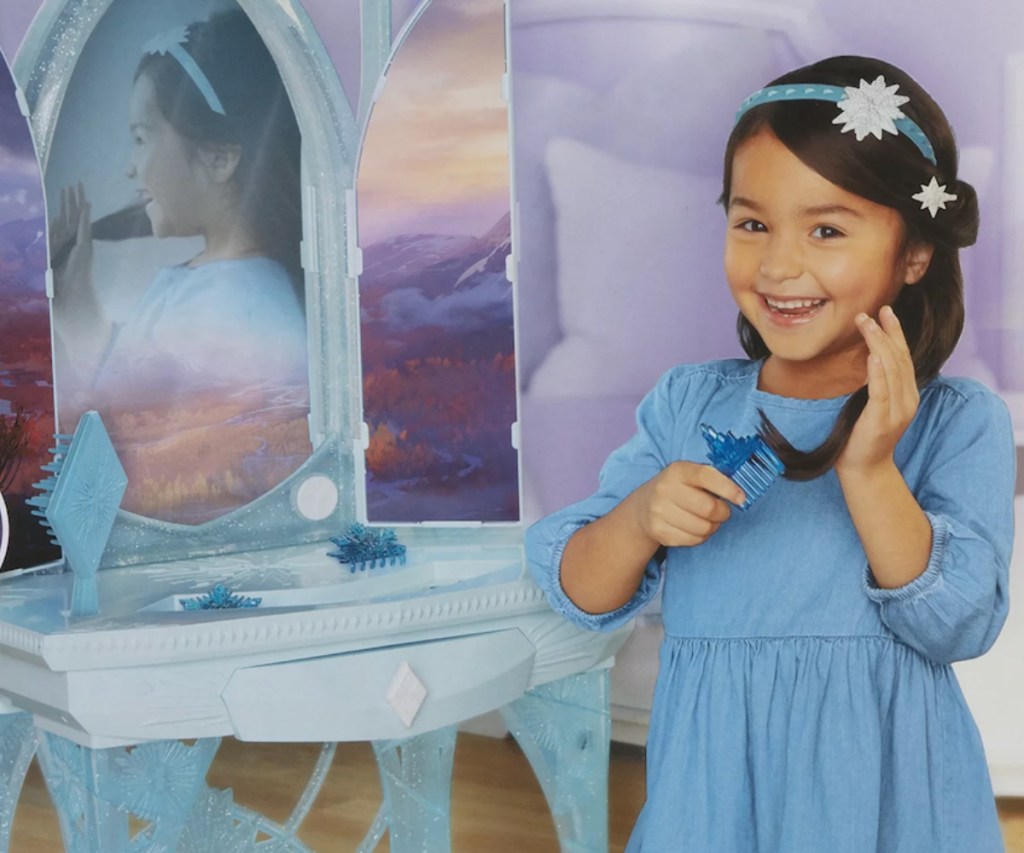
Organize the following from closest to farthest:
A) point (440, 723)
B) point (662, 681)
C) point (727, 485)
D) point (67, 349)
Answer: point (727, 485), point (662, 681), point (440, 723), point (67, 349)

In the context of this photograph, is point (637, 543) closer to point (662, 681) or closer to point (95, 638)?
point (662, 681)

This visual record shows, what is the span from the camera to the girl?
0.82m

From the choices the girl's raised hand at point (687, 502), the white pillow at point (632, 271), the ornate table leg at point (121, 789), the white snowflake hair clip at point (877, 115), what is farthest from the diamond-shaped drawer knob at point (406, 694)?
Answer: the white pillow at point (632, 271)

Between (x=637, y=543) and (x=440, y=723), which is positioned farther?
(x=440, y=723)

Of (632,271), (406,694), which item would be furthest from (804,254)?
(632,271)

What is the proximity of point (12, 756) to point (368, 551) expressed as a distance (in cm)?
38

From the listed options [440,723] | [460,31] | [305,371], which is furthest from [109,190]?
[440,723]

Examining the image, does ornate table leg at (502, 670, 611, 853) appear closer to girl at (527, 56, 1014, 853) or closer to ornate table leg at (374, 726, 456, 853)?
ornate table leg at (374, 726, 456, 853)

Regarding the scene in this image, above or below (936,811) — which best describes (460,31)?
above

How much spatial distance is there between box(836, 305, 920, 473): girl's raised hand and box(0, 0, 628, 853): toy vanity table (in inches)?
17.4

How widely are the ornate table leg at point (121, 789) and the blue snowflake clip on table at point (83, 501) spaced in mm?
116

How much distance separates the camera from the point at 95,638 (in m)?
0.99

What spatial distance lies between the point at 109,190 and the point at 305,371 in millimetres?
262

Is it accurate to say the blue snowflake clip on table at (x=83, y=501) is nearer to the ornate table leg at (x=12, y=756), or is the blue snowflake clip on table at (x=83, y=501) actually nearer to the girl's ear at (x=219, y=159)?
the ornate table leg at (x=12, y=756)
